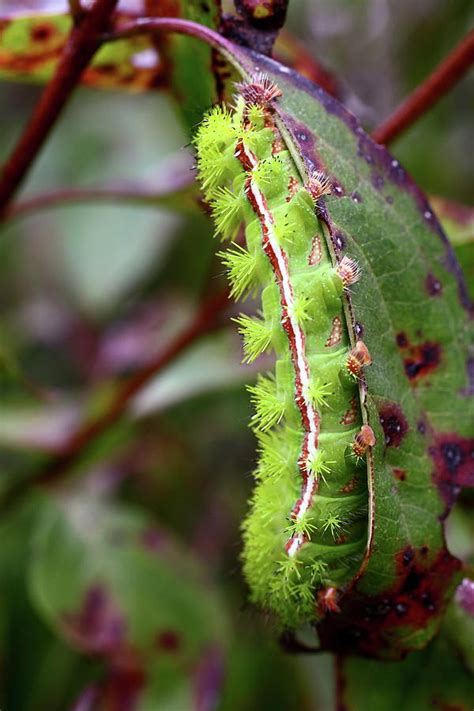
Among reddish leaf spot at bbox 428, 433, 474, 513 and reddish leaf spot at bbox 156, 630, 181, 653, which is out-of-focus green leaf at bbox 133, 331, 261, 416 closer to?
reddish leaf spot at bbox 156, 630, 181, 653

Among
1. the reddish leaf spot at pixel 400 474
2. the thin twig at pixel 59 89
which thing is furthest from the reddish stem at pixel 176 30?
the reddish leaf spot at pixel 400 474

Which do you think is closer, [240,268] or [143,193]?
[240,268]

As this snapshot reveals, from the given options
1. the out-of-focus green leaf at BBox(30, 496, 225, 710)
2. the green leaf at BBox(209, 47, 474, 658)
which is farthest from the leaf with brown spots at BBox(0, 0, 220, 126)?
the out-of-focus green leaf at BBox(30, 496, 225, 710)

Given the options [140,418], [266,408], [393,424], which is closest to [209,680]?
[140,418]

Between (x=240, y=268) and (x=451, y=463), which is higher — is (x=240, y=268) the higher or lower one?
the higher one

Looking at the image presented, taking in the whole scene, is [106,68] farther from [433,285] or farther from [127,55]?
[433,285]

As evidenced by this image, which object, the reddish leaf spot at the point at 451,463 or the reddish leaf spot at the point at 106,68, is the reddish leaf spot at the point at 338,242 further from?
the reddish leaf spot at the point at 106,68
